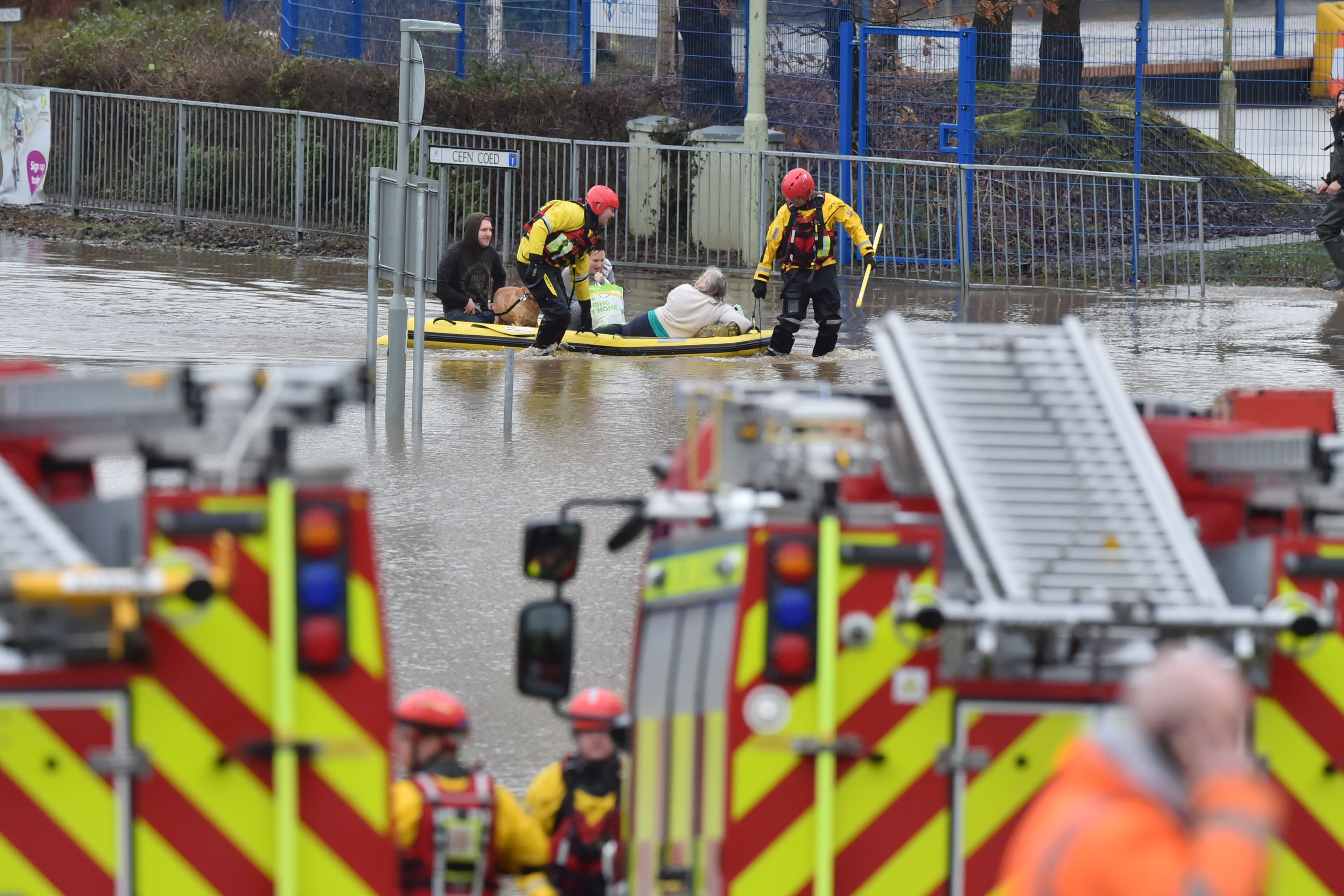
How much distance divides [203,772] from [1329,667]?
207cm

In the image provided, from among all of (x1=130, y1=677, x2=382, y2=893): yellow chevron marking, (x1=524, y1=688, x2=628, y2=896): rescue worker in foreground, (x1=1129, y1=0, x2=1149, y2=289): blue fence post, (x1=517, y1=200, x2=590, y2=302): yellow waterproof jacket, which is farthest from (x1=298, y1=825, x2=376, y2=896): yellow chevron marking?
(x1=1129, y1=0, x2=1149, y2=289): blue fence post

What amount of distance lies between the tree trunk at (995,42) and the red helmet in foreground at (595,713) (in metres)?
18.5

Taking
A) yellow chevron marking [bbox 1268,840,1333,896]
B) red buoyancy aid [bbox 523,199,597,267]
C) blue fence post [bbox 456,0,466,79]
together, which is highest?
blue fence post [bbox 456,0,466,79]

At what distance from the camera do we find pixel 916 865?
11.7 ft

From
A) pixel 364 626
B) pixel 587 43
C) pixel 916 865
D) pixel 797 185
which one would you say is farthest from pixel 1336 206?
pixel 364 626

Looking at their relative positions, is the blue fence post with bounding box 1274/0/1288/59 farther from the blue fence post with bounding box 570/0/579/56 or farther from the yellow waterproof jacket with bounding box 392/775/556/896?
the yellow waterproof jacket with bounding box 392/775/556/896

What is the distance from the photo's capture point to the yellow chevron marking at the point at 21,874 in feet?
11.0

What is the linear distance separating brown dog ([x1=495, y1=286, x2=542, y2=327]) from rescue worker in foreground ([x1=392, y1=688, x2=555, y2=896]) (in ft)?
36.6

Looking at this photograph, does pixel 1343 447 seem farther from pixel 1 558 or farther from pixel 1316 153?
pixel 1316 153

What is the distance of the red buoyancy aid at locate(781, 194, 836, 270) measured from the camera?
14758mm

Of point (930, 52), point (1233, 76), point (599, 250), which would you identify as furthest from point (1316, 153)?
point (599, 250)

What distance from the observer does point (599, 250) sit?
49.4 ft

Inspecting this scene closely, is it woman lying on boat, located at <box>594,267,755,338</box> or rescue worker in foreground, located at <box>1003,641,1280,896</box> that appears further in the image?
woman lying on boat, located at <box>594,267,755,338</box>

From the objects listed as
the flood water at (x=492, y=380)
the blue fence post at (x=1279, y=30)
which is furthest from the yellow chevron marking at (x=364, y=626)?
the blue fence post at (x=1279, y=30)
